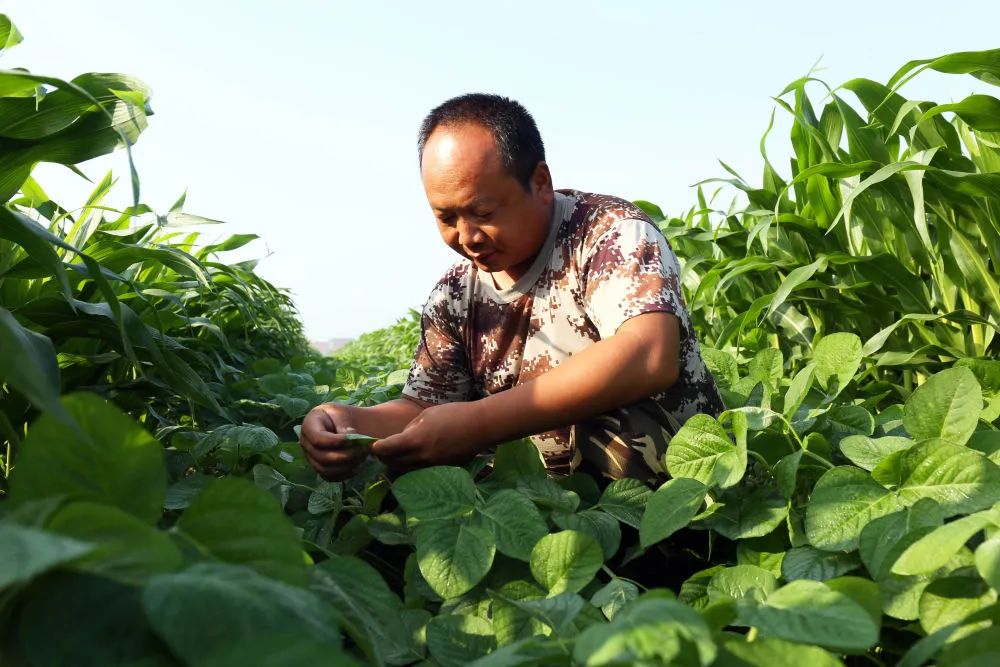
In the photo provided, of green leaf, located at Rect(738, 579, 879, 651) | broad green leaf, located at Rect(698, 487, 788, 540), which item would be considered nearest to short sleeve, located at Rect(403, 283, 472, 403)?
broad green leaf, located at Rect(698, 487, 788, 540)

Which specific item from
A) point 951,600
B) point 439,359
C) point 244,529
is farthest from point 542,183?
point 244,529

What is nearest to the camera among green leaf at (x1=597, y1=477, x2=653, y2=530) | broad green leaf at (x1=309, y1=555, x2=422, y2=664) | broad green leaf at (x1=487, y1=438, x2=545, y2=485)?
broad green leaf at (x1=309, y1=555, x2=422, y2=664)

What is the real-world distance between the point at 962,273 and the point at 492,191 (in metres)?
1.38

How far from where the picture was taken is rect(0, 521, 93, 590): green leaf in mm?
446

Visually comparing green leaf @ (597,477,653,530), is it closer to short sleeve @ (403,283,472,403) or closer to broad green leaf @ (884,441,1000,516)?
broad green leaf @ (884,441,1000,516)

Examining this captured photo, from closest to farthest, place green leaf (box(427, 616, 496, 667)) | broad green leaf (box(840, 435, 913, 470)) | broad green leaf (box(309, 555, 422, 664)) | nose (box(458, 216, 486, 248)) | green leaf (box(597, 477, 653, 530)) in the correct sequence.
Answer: broad green leaf (box(309, 555, 422, 664)) → green leaf (box(427, 616, 496, 667)) → broad green leaf (box(840, 435, 913, 470)) → green leaf (box(597, 477, 653, 530)) → nose (box(458, 216, 486, 248))

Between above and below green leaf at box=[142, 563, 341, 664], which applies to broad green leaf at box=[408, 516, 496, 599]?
below

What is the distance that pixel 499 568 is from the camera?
3.65ft

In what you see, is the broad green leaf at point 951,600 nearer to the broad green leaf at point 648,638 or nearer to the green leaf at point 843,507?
the green leaf at point 843,507

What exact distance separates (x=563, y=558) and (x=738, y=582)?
179 millimetres

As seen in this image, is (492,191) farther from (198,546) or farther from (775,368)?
(198,546)

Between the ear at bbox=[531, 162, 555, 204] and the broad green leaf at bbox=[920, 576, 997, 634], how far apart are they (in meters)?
1.07

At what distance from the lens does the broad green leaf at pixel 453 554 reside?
101cm

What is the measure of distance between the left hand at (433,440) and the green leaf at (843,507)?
54cm
